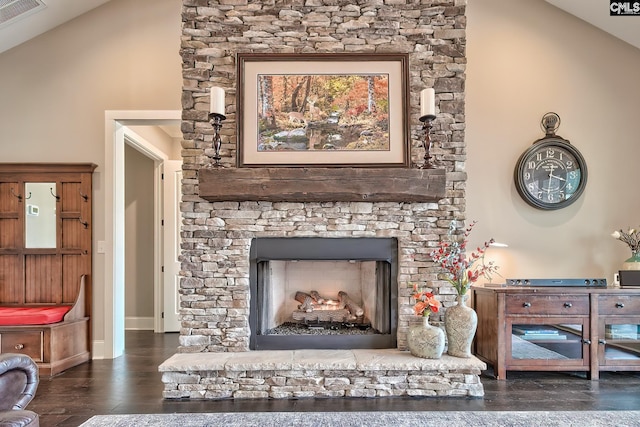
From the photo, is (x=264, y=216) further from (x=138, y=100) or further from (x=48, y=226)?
(x=48, y=226)

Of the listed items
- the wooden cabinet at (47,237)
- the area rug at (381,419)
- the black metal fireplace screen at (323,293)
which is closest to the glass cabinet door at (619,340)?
the area rug at (381,419)

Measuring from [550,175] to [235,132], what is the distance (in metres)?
2.95

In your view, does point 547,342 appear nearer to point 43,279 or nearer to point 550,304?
point 550,304

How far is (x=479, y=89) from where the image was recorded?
11.2 feet

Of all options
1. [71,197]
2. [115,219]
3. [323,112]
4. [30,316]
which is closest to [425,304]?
[323,112]

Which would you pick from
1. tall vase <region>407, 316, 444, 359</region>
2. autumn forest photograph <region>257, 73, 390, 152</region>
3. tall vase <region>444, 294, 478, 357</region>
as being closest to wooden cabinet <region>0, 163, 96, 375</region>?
autumn forest photograph <region>257, 73, 390, 152</region>

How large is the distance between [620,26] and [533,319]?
2867mm

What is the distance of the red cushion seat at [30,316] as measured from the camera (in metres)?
2.91

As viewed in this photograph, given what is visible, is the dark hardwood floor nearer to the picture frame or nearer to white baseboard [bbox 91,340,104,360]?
white baseboard [bbox 91,340,104,360]

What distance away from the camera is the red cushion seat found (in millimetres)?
2908

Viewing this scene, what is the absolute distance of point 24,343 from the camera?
2902 mm

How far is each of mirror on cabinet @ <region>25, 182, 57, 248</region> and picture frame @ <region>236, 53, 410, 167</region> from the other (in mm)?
2108

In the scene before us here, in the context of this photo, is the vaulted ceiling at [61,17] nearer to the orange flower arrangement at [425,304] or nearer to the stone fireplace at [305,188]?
the stone fireplace at [305,188]

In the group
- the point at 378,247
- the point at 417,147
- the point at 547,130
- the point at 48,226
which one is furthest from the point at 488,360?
the point at 48,226
